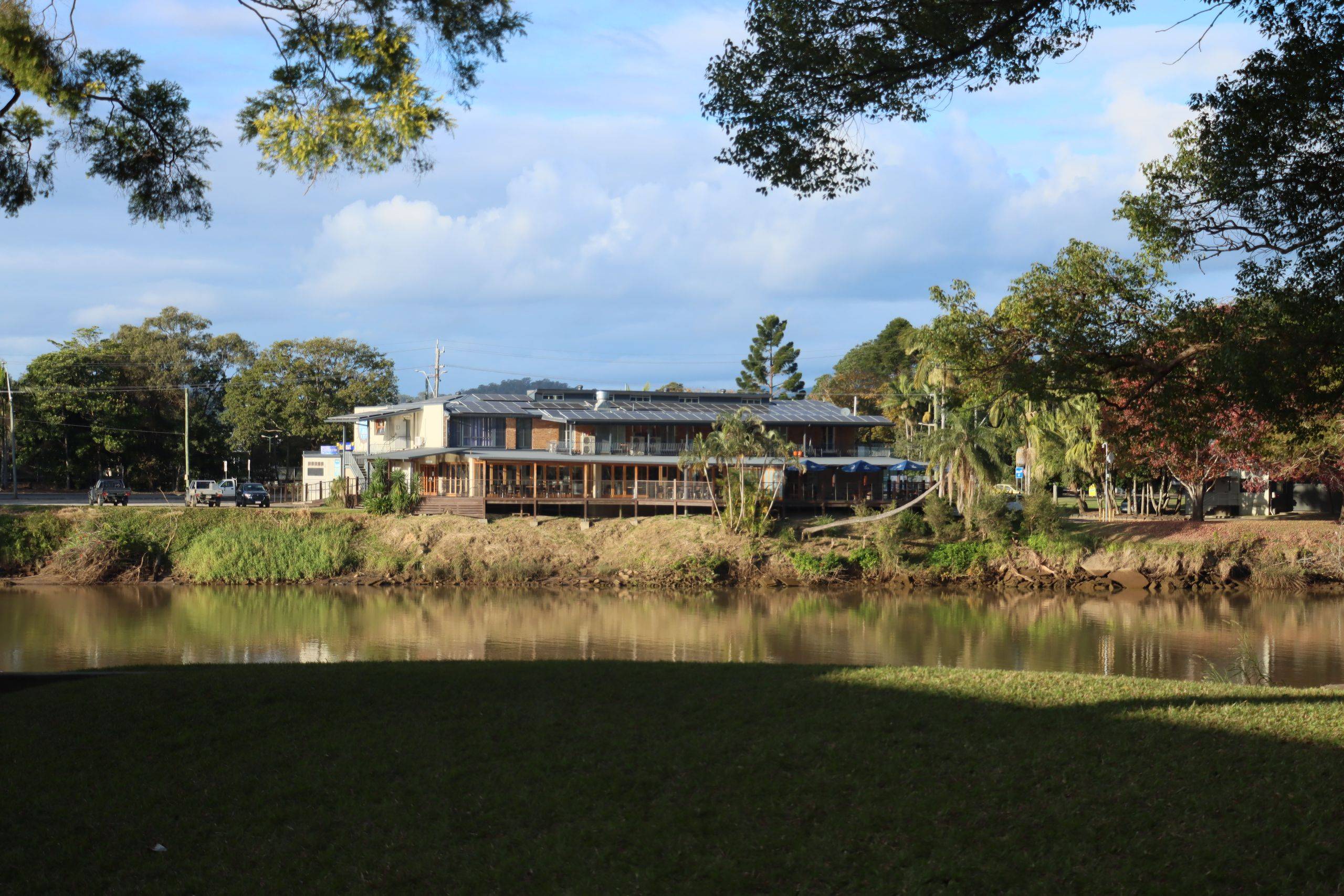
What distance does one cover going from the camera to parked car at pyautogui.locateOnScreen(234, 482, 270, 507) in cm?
5050

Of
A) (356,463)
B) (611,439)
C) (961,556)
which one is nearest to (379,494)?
(356,463)

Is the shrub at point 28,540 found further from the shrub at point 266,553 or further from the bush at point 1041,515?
the bush at point 1041,515

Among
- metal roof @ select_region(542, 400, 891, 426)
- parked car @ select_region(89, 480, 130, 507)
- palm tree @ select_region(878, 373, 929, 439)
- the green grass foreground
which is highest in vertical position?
palm tree @ select_region(878, 373, 929, 439)

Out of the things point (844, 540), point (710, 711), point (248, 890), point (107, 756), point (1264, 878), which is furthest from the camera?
point (844, 540)

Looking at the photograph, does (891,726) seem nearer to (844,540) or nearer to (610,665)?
(610,665)

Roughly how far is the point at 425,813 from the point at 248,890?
1.38 metres

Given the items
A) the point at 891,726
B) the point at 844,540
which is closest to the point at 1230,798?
the point at 891,726

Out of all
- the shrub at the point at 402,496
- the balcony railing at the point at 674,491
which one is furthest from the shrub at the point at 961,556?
the shrub at the point at 402,496

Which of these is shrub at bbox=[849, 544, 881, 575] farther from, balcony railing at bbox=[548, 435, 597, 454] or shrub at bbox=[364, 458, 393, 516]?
shrub at bbox=[364, 458, 393, 516]

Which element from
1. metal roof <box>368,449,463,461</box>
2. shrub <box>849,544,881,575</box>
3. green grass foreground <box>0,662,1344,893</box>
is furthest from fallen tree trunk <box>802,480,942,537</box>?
green grass foreground <box>0,662,1344,893</box>

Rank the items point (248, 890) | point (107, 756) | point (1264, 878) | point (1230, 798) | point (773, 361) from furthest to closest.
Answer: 1. point (773, 361)
2. point (107, 756)
3. point (1230, 798)
4. point (248, 890)
5. point (1264, 878)

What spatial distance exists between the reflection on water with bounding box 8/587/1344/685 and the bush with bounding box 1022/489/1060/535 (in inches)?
156

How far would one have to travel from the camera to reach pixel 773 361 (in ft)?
268

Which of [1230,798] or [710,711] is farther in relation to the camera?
[710,711]
